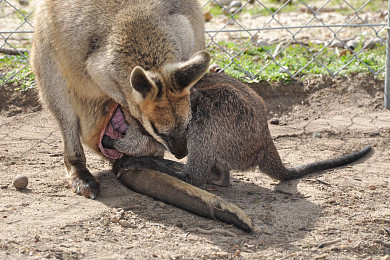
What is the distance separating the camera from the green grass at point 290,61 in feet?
19.8

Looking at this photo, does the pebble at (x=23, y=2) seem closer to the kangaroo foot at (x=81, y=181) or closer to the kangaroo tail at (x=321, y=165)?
the kangaroo foot at (x=81, y=181)

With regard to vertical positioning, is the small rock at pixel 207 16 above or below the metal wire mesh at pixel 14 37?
Answer: above

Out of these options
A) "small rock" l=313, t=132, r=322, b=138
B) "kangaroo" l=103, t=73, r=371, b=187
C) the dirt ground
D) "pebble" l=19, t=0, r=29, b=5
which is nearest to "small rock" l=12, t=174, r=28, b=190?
the dirt ground

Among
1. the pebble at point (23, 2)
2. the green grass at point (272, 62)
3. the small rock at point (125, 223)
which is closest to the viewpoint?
the small rock at point (125, 223)

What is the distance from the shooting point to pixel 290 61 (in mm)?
6340

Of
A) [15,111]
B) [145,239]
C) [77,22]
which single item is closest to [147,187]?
[145,239]

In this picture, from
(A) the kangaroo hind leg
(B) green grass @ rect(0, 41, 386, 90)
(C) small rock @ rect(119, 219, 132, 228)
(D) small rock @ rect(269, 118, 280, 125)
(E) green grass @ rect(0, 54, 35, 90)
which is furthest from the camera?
(B) green grass @ rect(0, 41, 386, 90)

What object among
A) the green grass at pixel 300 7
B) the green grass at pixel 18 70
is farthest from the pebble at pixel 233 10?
the green grass at pixel 18 70

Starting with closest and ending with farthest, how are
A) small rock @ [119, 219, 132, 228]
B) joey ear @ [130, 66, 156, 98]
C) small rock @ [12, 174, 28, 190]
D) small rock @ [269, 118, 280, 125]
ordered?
1. joey ear @ [130, 66, 156, 98]
2. small rock @ [119, 219, 132, 228]
3. small rock @ [12, 174, 28, 190]
4. small rock @ [269, 118, 280, 125]

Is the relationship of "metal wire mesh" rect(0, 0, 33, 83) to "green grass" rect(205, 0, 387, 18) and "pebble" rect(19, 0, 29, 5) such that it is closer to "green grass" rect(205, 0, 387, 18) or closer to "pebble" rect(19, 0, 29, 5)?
"pebble" rect(19, 0, 29, 5)

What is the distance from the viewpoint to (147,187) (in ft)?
12.7

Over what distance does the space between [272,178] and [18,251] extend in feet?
6.97

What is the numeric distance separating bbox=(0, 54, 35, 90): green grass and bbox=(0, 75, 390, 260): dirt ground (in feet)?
0.64

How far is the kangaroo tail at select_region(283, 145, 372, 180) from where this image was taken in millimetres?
4367
